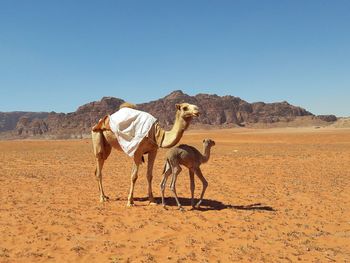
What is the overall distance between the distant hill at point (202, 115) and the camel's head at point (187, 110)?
14558 centimetres

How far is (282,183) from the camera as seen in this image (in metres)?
15.4

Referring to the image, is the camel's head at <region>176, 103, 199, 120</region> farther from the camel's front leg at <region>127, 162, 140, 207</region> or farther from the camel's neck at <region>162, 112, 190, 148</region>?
the camel's front leg at <region>127, 162, 140, 207</region>

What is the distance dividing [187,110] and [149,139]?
58.0 inches

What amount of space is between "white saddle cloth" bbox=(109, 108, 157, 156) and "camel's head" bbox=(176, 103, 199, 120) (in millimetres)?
1049

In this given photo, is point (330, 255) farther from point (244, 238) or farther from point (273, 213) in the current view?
point (273, 213)

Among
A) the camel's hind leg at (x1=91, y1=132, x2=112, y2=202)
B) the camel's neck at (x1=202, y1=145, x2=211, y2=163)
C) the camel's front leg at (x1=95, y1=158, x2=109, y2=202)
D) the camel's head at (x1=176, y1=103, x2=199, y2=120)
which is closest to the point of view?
the camel's head at (x1=176, y1=103, x2=199, y2=120)

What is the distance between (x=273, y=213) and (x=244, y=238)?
2.50m

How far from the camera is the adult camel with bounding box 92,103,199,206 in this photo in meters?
10.1

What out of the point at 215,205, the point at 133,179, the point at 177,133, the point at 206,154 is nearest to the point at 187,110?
the point at 177,133

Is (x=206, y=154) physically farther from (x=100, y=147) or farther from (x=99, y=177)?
(x=99, y=177)

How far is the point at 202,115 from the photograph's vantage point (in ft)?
571

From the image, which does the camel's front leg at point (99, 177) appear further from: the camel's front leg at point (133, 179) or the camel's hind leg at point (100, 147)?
Result: the camel's front leg at point (133, 179)

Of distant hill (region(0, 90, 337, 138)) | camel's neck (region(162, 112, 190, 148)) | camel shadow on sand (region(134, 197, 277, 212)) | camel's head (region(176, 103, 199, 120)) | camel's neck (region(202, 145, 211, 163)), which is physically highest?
distant hill (region(0, 90, 337, 138))

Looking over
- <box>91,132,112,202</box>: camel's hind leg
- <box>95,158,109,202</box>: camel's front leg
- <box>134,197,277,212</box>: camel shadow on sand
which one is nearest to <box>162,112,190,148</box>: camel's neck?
<box>134,197,277,212</box>: camel shadow on sand
